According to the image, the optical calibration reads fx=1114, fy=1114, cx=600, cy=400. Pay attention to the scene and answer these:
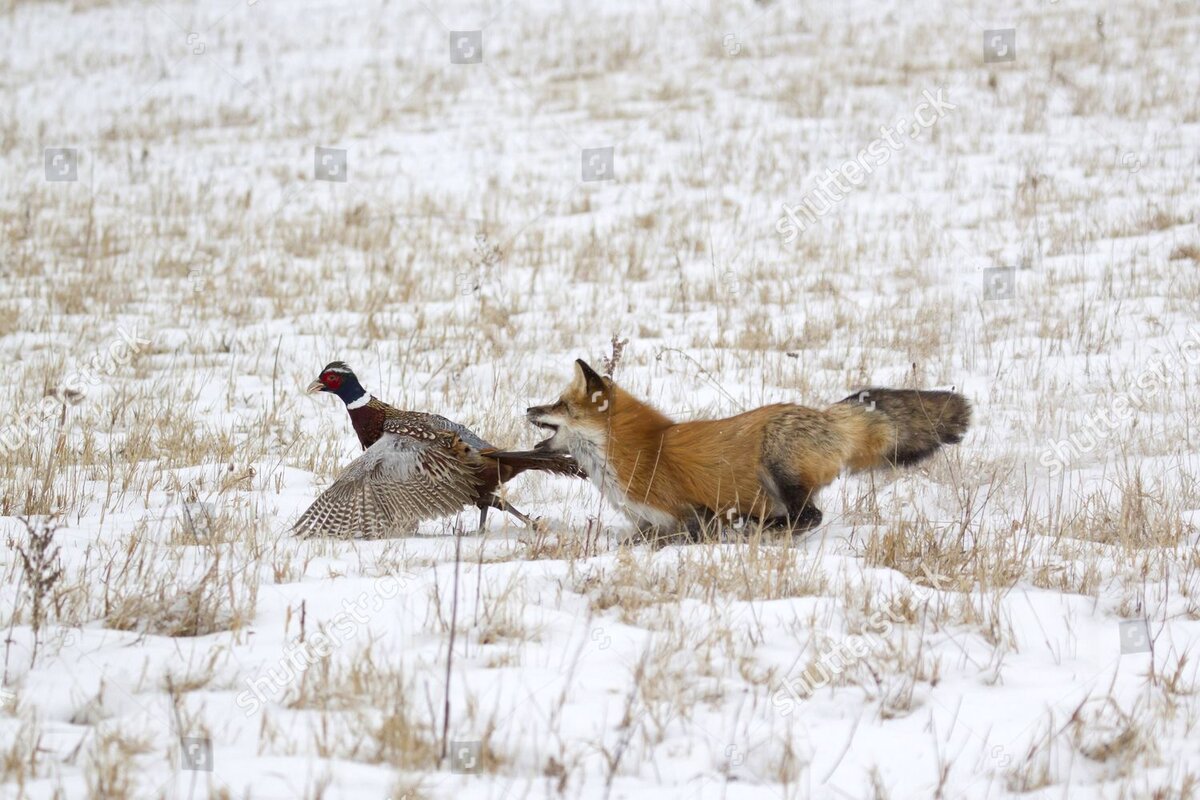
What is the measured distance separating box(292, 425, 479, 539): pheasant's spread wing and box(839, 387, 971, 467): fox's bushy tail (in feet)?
7.67

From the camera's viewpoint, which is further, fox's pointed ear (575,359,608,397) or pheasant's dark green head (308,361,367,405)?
pheasant's dark green head (308,361,367,405)

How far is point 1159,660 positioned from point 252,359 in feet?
27.1

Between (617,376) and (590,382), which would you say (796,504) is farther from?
(617,376)

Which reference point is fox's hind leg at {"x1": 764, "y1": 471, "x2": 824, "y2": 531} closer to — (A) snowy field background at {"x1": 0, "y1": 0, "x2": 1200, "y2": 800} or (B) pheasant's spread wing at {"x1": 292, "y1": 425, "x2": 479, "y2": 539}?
(A) snowy field background at {"x1": 0, "y1": 0, "x2": 1200, "y2": 800}

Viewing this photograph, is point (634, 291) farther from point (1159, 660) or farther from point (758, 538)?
point (1159, 660)

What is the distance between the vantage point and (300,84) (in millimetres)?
21828

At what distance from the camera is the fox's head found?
6102mm

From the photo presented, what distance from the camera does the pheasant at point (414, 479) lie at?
6.03 meters

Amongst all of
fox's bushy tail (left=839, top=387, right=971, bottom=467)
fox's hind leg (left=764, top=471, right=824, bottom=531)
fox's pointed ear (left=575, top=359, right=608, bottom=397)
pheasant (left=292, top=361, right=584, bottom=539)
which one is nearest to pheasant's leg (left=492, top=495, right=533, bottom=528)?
pheasant (left=292, top=361, right=584, bottom=539)

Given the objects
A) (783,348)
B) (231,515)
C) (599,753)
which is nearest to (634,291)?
(783,348)

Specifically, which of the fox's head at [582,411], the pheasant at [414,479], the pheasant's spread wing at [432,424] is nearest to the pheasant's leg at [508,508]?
the pheasant at [414,479]

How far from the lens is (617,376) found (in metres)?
9.67

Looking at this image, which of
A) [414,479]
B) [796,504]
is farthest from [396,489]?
[796,504]

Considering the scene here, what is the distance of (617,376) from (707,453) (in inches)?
145
